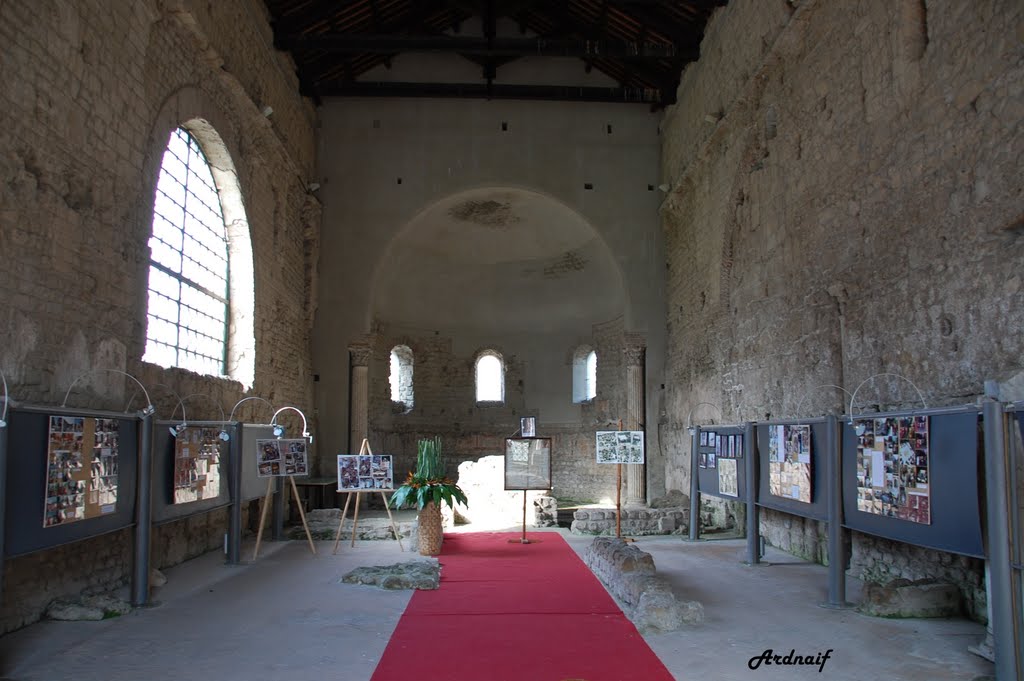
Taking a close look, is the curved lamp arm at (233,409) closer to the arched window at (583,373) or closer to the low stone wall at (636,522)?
the low stone wall at (636,522)

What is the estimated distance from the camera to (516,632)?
6012mm

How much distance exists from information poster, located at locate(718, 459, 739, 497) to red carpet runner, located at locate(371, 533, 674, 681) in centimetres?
214

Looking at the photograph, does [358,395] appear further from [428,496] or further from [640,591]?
[640,591]

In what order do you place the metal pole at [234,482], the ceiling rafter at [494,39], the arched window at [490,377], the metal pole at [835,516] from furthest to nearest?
the arched window at [490,377] → the ceiling rafter at [494,39] → the metal pole at [234,482] → the metal pole at [835,516]

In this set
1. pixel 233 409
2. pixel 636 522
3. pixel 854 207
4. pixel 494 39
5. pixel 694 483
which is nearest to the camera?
pixel 854 207

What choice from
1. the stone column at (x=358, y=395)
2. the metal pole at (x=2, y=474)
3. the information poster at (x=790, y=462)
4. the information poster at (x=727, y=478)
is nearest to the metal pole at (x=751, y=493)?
the information poster at (x=727, y=478)

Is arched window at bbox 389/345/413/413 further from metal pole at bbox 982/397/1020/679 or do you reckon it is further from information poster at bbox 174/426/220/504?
metal pole at bbox 982/397/1020/679

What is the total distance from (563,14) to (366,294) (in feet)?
23.8

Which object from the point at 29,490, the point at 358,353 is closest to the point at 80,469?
the point at 29,490

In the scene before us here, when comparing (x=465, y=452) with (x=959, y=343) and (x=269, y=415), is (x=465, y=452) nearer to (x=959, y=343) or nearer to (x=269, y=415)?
(x=269, y=415)

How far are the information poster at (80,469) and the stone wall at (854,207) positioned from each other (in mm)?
7207

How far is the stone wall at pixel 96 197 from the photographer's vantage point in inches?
241

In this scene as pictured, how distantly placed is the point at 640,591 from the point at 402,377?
14140 mm

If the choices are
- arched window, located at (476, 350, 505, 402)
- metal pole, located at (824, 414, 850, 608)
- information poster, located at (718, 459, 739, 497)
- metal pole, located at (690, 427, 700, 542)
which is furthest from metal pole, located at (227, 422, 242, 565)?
arched window, located at (476, 350, 505, 402)
